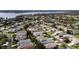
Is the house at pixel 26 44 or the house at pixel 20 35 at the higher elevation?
the house at pixel 20 35

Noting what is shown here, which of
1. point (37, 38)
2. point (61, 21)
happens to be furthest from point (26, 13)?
point (61, 21)

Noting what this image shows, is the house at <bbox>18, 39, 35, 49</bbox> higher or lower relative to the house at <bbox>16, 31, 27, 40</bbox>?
lower
